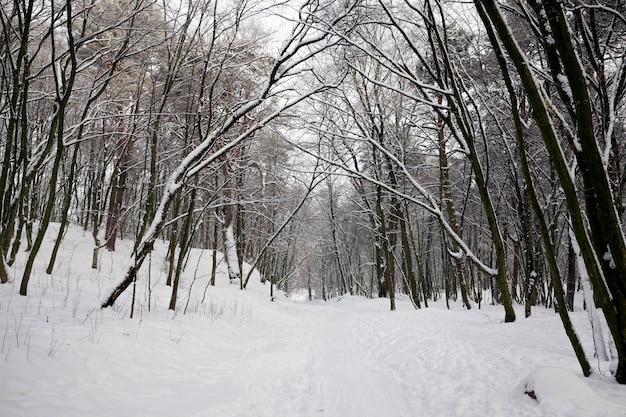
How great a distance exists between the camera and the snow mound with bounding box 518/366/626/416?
6.77ft

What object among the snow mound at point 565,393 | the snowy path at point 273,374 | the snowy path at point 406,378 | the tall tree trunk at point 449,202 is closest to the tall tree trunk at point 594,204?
the snow mound at point 565,393

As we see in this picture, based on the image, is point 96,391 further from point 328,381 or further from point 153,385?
point 328,381

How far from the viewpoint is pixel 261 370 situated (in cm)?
442

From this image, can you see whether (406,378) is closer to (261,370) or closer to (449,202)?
(261,370)

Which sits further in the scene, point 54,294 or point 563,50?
point 54,294

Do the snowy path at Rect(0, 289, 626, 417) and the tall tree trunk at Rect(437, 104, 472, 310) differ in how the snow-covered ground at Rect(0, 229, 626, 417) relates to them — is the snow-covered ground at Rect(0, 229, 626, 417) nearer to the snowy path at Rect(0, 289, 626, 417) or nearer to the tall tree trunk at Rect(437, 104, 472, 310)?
the snowy path at Rect(0, 289, 626, 417)

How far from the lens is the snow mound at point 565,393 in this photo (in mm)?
2064

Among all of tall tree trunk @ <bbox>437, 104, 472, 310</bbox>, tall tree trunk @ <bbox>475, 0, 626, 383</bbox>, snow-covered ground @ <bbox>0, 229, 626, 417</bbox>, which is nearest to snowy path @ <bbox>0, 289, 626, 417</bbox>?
snow-covered ground @ <bbox>0, 229, 626, 417</bbox>

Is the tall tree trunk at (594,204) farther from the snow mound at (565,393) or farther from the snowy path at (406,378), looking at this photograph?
the snowy path at (406,378)

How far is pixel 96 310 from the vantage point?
16.0ft

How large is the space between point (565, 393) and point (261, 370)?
3.43 meters

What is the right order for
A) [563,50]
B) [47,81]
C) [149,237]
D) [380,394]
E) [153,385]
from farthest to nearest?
1. [47,81]
2. [149,237]
3. [380,394]
4. [153,385]
5. [563,50]

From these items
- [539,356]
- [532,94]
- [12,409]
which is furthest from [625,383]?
[12,409]

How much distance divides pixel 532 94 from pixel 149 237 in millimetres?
5381
